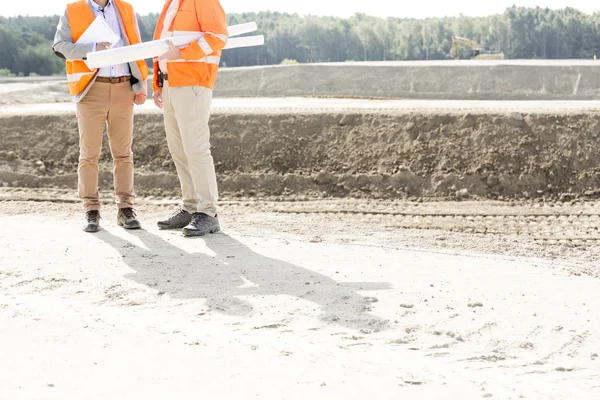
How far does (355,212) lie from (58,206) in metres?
3.71

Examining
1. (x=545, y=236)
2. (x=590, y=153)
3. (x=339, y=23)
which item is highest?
(x=339, y=23)

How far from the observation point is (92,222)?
7.56 m

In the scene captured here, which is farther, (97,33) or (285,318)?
(97,33)

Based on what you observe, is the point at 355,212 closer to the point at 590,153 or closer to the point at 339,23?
the point at 590,153

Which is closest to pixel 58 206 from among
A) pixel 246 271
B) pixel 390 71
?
pixel 246 271

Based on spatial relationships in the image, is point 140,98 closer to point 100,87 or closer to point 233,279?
point 100,87

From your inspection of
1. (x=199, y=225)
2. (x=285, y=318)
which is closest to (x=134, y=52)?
(x=199, y=225)

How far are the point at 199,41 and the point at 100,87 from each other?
3.77 feet

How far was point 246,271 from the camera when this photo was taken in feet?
20.4

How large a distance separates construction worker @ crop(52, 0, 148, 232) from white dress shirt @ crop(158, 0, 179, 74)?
41cm

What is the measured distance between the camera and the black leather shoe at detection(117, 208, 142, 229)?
757 cm

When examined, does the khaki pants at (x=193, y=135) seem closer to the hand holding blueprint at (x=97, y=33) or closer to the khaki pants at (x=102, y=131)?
the khaki pants at (x=102, y=131)

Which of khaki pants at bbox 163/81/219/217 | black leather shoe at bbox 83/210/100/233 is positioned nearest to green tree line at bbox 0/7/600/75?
black leather shoe at bbox 83/210/100/233

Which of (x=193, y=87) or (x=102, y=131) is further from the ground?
(x=193, y=87)
